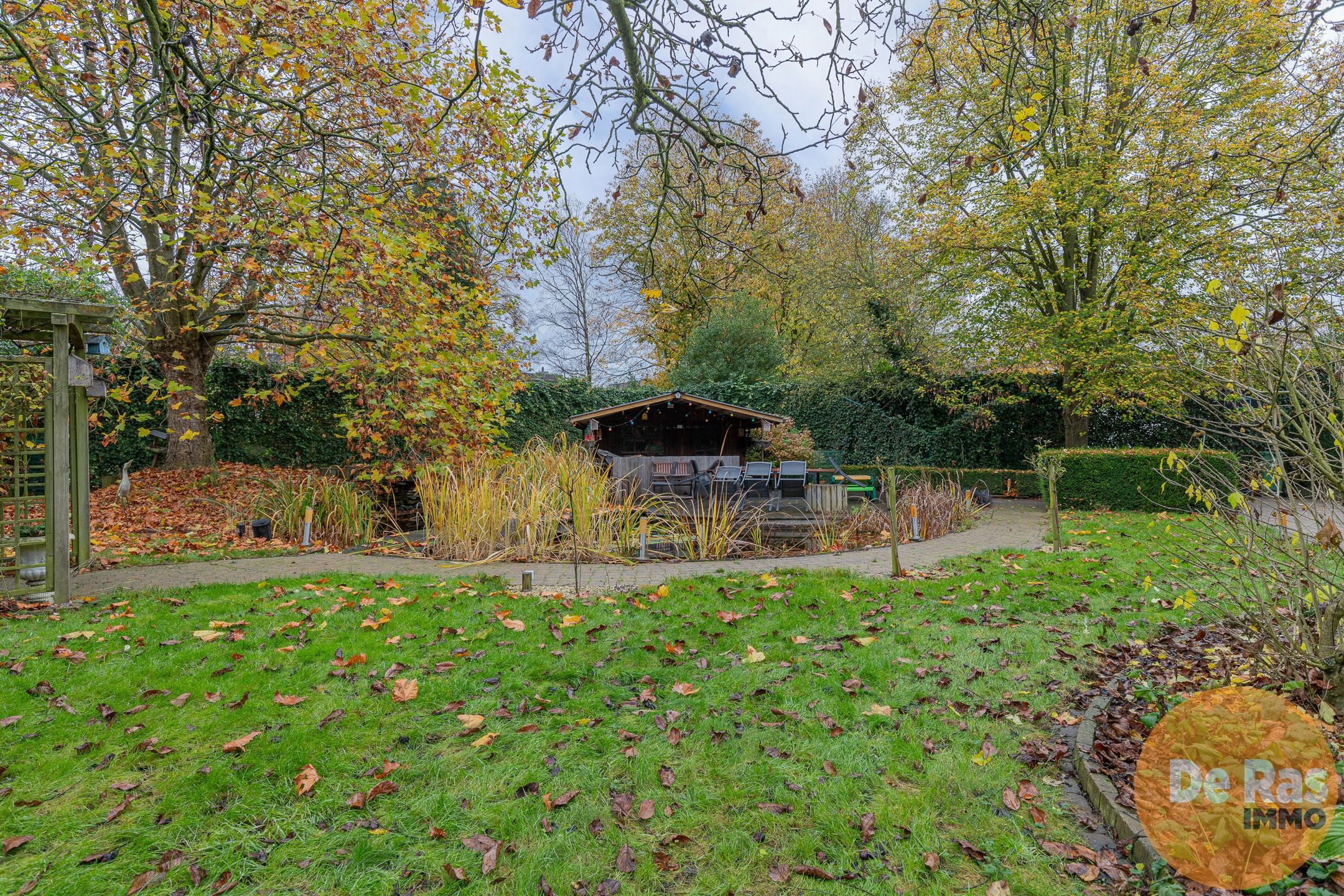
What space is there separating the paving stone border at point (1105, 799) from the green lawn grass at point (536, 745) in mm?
140

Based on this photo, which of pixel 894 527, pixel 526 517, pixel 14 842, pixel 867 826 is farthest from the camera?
pixel 526 517

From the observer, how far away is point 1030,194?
36.9 ft

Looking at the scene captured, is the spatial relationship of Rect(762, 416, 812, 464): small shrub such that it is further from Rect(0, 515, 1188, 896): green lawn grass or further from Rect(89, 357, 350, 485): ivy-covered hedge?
Rect(0, 515, 1188, 896): green lawn grass

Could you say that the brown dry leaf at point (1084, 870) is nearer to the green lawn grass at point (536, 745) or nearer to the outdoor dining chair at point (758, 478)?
the green lawn grass at point (536, 745)

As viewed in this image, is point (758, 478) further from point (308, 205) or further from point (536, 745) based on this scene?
point (536, 745)

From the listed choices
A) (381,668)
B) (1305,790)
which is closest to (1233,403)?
(1305,790)

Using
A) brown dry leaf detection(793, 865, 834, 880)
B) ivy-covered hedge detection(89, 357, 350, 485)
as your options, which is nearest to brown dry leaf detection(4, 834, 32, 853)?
brown dry leaf detection(793, 865, 834, 880)

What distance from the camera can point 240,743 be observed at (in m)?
2.57

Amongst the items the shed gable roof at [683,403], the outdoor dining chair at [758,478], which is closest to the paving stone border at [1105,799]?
the outdoor dining chair at [758,478]

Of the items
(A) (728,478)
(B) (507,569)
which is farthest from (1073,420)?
(B) (507,569)

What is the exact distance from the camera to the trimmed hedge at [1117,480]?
10711mm

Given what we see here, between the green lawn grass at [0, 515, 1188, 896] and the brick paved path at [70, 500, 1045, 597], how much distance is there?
3.02 ft

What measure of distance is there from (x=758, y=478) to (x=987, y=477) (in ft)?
21.1

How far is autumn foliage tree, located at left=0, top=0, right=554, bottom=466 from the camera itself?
20.2 ft
